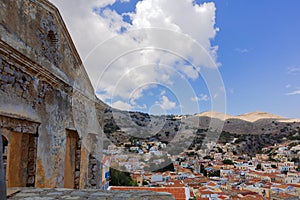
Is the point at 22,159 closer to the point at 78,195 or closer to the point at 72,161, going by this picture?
the point at 78,195

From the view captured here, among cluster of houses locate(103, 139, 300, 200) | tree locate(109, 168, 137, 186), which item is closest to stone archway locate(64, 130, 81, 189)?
cluster of houses locate(103, 139, 300, 200)

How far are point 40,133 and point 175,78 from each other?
417 cm

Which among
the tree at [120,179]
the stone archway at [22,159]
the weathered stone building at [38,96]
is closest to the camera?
the weathered stone building at [38,96]

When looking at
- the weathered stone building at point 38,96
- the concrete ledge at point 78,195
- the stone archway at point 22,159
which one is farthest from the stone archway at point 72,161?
the concrete ledge at point 78,195

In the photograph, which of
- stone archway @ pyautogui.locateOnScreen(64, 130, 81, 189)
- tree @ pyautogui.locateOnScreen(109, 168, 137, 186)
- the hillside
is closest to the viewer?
stone archway @ pyautogui.locateOnScreen(64, 130, 81, 189)

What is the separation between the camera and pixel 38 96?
151 inches

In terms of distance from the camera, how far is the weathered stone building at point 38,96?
122 inches

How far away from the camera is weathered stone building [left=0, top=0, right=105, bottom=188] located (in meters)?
3.11

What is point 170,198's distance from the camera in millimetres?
A: 2447

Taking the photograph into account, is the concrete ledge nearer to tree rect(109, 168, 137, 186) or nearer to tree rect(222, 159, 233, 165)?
tree rect(109, 168, 137, 186)

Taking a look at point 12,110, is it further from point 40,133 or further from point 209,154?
point 209,154

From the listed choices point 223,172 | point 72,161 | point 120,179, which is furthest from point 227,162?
point 72,161

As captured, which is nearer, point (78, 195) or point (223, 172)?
point (78, 195)

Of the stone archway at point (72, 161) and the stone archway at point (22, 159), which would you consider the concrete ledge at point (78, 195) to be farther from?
the stone archway at point (72, 161)
